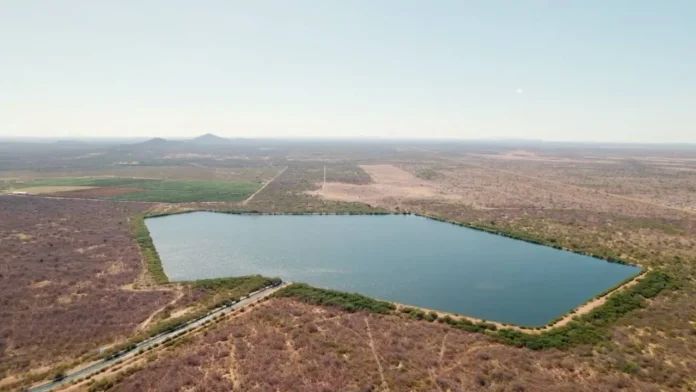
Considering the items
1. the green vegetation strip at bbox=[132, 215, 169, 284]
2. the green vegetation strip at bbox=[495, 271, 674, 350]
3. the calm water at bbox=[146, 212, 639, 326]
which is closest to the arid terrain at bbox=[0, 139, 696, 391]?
the green vegetation strip at bbox=[495, 271, 674, 350]

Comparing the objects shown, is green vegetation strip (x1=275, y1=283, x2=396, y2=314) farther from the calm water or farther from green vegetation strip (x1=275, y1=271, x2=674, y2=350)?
the calm water

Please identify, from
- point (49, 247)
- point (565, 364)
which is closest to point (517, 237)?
point (565, 364)

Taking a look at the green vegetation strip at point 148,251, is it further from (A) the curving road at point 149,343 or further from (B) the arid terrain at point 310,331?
(A) the curving road at point 149,343

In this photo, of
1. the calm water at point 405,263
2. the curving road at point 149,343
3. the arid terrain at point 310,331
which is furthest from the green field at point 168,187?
the curving road at point 149,343

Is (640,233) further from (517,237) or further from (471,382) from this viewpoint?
(471,382)

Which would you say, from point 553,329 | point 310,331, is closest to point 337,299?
point 310,331

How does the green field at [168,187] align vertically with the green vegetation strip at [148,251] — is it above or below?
above

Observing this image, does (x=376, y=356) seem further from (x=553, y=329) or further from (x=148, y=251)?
(x=148, y=251)
